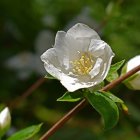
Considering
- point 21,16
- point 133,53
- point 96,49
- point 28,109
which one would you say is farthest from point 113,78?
point 21,16

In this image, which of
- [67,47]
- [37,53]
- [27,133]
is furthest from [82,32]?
[37,53]

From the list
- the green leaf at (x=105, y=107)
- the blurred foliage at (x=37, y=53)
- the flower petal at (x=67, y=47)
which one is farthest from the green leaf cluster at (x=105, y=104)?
the blurred foliage at (x=37, y=53)

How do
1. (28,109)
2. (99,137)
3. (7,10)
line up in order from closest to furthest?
(99,137) → (28,109) → (7,10)

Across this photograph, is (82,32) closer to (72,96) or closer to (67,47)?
(67,47)

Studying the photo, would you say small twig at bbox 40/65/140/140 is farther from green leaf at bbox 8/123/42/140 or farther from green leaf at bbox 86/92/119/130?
green leaf at bbox 8/123/42/140

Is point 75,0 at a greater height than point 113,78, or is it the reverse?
point 113,78

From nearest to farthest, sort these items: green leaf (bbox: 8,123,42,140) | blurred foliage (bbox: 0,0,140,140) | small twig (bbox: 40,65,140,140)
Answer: small twig (bbox: 40,65,140,140) → green leaf (bbox: 8,123,42,140) → blurred foliage (bbox: 0,0,140,140)

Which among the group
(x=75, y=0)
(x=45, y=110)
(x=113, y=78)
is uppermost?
(x=113, y=78)

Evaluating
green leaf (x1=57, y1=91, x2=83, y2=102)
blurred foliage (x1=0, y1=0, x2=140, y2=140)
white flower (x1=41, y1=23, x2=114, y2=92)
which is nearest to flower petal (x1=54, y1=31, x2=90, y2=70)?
white flower (x1=41, y1=23, x2=114, y2=92)

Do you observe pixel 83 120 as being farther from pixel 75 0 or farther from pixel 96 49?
pixel 96 49
